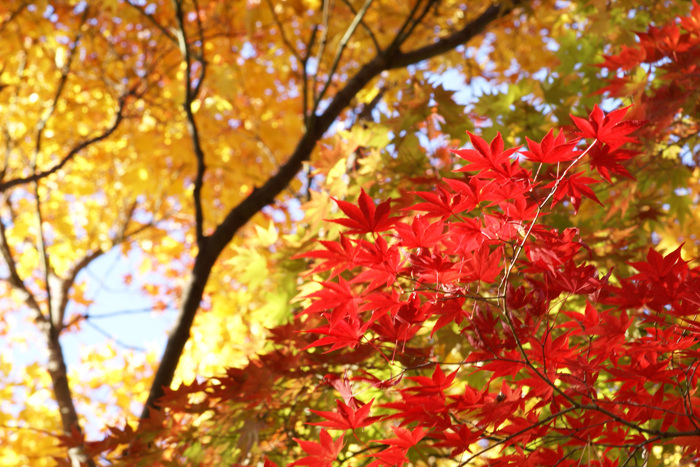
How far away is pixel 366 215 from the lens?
3.57 feet

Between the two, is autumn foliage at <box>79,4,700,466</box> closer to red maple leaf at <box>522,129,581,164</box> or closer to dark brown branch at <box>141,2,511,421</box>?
red maple leaf at <box>522,129,581,164</box>

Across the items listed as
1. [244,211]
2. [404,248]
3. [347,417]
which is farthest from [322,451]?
[244,211]

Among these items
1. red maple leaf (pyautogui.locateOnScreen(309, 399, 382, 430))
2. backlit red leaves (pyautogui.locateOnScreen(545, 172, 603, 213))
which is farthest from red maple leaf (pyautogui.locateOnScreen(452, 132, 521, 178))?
red maple leaf (pyautogui.locateOnScreen(309, 399, 382, 430))

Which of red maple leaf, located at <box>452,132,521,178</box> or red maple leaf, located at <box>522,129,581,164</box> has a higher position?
red maple leaf, located at <box>452,132,521,178</box>

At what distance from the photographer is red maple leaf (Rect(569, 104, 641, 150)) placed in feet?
3.61

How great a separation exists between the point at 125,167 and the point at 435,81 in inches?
175

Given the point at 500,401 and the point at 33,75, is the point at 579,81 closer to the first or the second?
the point at 500,401

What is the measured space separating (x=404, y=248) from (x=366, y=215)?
215mm

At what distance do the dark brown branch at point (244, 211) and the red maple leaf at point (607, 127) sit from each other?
201 cm

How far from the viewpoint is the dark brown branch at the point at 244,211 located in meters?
2.67

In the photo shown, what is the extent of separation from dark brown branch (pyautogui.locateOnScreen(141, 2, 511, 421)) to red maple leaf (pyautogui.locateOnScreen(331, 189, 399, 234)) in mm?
1809

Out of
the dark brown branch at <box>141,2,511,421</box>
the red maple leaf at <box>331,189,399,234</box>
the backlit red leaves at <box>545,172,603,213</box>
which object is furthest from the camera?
the dark brown branch at <box>141,2,511,421</box>

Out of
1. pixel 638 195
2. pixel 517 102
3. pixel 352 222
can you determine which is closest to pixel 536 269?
pixel 352 222

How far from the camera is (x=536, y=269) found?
1303 mm
